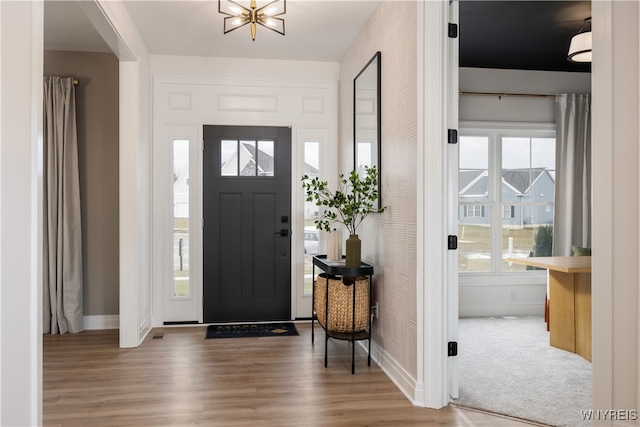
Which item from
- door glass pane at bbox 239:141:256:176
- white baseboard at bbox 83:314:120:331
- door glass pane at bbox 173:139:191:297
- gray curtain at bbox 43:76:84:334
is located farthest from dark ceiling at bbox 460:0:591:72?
white baseboard at bbox 83:314:120:331

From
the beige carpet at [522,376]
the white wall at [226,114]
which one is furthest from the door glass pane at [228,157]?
the beige carpet at [522,376]

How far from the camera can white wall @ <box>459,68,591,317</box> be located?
539 centimetres

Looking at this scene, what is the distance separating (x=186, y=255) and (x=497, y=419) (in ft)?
10.8

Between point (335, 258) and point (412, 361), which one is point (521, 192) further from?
point (412, 361)

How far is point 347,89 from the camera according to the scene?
191 inches

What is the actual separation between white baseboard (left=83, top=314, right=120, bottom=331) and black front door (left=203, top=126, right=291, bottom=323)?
86 cm

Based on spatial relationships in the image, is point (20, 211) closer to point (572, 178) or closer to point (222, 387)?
point (222, 387)

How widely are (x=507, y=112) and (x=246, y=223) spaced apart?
3099 millimetres

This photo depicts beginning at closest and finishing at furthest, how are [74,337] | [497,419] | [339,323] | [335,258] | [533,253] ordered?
[497,419], [339,323], [335,258], [74,337], [533,253]

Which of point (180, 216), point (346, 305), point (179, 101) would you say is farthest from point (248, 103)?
point (346, 305)

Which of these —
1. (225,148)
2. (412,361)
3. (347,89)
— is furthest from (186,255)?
A: (412,361)

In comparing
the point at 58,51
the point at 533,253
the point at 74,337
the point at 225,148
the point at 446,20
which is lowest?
the point at 74,337

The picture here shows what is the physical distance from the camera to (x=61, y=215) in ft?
15.0

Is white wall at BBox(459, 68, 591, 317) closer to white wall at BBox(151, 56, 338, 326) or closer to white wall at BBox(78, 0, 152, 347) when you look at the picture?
white wall at BBox(151, 56, 338, 326)
